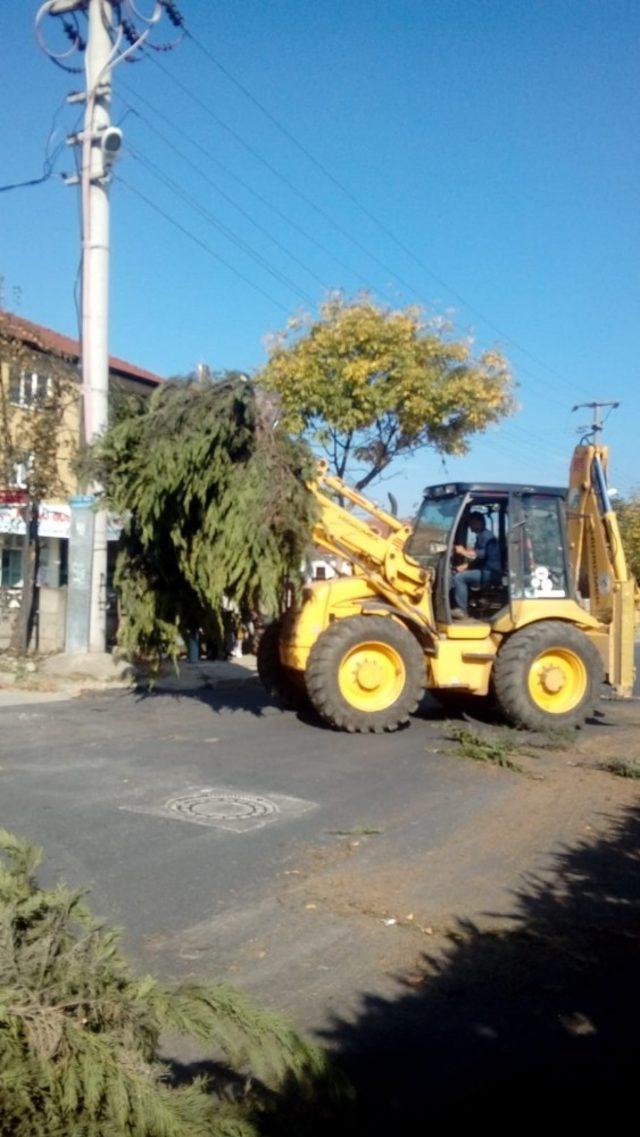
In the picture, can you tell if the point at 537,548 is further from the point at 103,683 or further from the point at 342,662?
the point at 103,683

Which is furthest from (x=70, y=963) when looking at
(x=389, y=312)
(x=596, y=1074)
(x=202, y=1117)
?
(x=389, y=312)

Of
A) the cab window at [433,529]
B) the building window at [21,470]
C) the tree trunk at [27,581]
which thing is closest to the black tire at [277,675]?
the cab window at [433,529]

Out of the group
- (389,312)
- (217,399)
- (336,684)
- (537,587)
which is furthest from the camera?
(389,312)

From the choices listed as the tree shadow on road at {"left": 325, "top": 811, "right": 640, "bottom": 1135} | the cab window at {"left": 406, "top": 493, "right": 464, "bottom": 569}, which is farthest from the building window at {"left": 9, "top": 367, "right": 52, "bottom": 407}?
the tree shadow on road at {"left": 325, "top": 811, "right": 640, "bottom": 1135}

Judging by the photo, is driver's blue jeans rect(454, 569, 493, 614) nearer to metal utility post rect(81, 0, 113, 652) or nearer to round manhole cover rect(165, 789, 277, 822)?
round manhole cover rect(165, 789, 277, 822)

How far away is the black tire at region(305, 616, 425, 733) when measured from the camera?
36.8ft

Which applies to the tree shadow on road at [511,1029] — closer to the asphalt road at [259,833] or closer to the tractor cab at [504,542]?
the asphalt road at [259,833]

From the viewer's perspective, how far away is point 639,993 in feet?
15.9

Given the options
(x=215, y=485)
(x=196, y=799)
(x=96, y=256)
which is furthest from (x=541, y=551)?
(x=96, y=256)

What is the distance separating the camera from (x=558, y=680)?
12078 mm

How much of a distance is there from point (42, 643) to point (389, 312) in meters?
10.2

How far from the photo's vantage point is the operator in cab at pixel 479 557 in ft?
40.7

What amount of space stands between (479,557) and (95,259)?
815cm

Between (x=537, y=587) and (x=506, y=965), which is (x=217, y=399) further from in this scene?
(x=506, y=965)
